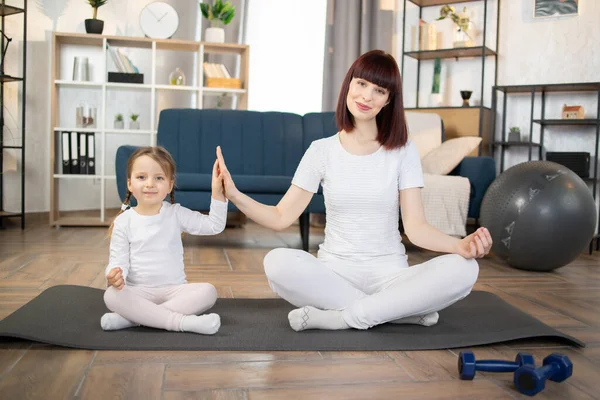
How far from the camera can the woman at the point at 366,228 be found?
1.66m

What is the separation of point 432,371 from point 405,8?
392 centimetres

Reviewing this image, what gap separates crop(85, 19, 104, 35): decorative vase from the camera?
439 centimetres

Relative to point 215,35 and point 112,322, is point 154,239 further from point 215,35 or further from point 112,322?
point 215,35

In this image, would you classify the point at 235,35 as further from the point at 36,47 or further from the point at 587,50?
the point at 587,50

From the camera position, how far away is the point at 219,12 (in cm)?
459

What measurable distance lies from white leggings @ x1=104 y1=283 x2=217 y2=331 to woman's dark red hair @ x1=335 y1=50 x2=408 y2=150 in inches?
24.6

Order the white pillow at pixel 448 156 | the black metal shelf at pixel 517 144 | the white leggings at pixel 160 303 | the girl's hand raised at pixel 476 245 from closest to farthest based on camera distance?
the girl's hand raised at pixel 476 245 < the white leggings at pixel 160 303 < the white pillow at pixel 448 156 < the black metal shelf at pixel 517 144

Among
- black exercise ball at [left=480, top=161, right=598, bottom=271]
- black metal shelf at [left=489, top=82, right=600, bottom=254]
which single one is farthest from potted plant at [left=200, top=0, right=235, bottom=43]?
black exercise ball at [left=480, top=161, right=598, bottom=271]

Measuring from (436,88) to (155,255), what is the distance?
135 inches

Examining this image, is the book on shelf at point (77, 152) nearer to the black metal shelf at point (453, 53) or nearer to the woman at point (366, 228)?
the black metal shelf at point (453, 53)

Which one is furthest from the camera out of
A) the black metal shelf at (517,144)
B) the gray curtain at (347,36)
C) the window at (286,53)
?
the window at (286,53)

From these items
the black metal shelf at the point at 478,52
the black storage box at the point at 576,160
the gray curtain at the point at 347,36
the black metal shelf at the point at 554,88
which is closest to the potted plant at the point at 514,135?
the black metal shelf at the point at 478,52

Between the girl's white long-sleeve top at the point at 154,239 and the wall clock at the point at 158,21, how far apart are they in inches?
119

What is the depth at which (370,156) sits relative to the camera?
182 cm
